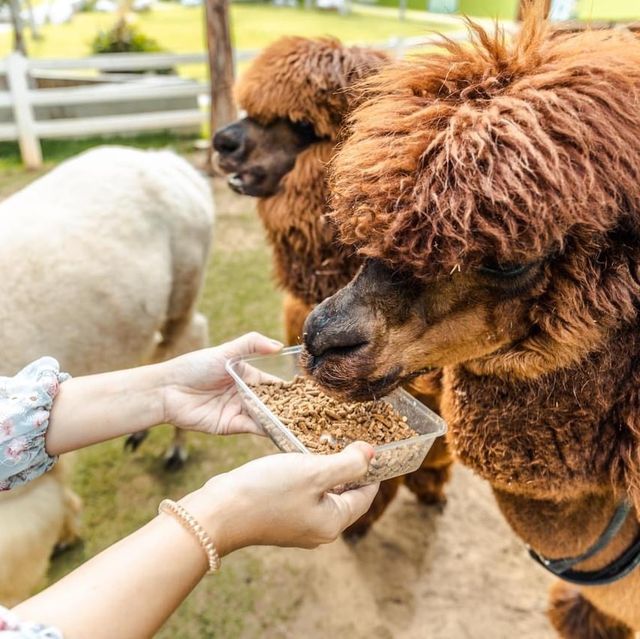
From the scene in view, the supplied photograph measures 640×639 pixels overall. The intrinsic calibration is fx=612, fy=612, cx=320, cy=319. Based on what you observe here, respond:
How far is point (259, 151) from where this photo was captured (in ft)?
6.73

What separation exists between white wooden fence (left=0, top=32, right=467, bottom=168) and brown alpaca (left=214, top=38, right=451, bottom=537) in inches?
212

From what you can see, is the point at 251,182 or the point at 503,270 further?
the point at 251,182

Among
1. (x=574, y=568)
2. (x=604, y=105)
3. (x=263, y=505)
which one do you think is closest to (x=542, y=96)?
(x=604, y=105)

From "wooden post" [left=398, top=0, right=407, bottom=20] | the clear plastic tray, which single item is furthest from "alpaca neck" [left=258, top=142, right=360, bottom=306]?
"wooden post" [left=398, top=0, right=407, bottom=20]

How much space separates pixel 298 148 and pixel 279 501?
1.33 m

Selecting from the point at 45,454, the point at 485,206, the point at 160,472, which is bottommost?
the point at 160,472

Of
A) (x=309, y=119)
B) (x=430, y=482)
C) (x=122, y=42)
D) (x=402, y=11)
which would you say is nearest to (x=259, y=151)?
(x=309, y=119)

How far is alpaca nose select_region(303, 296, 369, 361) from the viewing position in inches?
40.4

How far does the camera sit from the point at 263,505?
38.2 inches

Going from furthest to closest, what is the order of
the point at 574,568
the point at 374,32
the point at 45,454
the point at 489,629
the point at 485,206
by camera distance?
1. the point at 374,32
2. the point at 489,629
3. the point at 574,568
4. the point at 45,454
5. the point at 485,206

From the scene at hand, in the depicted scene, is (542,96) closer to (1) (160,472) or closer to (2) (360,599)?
(2) (360,599)

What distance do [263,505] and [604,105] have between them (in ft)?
2.69

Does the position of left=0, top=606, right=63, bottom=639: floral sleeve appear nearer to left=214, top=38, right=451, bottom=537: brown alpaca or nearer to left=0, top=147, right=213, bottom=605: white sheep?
left=214, top=38, right=451, bottom=537: brown alpaca

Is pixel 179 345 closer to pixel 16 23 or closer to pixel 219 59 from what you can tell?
pixel 219 59
